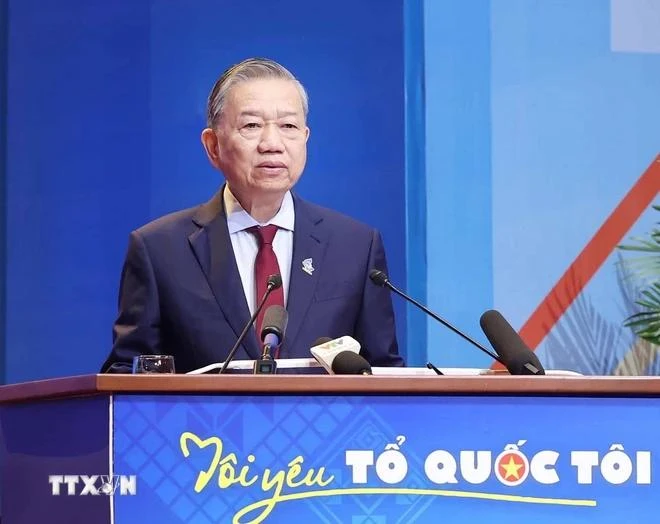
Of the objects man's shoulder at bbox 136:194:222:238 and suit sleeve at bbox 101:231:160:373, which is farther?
man's shoulder at bbox 136:194:222:238

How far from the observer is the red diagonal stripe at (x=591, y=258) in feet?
15.0

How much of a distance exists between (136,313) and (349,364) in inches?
37.8

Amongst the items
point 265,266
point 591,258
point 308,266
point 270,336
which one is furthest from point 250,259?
point 591,258

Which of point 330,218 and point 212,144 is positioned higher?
point 212,144

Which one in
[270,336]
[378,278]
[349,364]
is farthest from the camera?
[378,278]

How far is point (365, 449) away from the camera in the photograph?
2182 mm

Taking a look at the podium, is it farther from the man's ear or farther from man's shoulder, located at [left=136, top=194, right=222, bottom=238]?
the man's ear

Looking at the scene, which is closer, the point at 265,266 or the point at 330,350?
the point at 330,350

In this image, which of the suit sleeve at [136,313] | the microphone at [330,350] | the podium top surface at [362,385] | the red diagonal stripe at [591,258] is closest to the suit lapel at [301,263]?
the suit sleeve at [136,313]

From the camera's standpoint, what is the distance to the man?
3.33m

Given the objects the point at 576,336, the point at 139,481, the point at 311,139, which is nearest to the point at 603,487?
the point at 139,481

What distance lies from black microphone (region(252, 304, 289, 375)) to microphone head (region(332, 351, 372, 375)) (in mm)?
127

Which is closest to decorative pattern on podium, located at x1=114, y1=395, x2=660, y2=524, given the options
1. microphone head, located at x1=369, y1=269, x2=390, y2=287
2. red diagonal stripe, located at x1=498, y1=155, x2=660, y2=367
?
microphone head, located at x1=369, y1=269, x2=390, y2=287

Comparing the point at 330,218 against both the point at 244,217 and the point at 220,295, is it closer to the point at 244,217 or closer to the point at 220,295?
the point at 244,217
